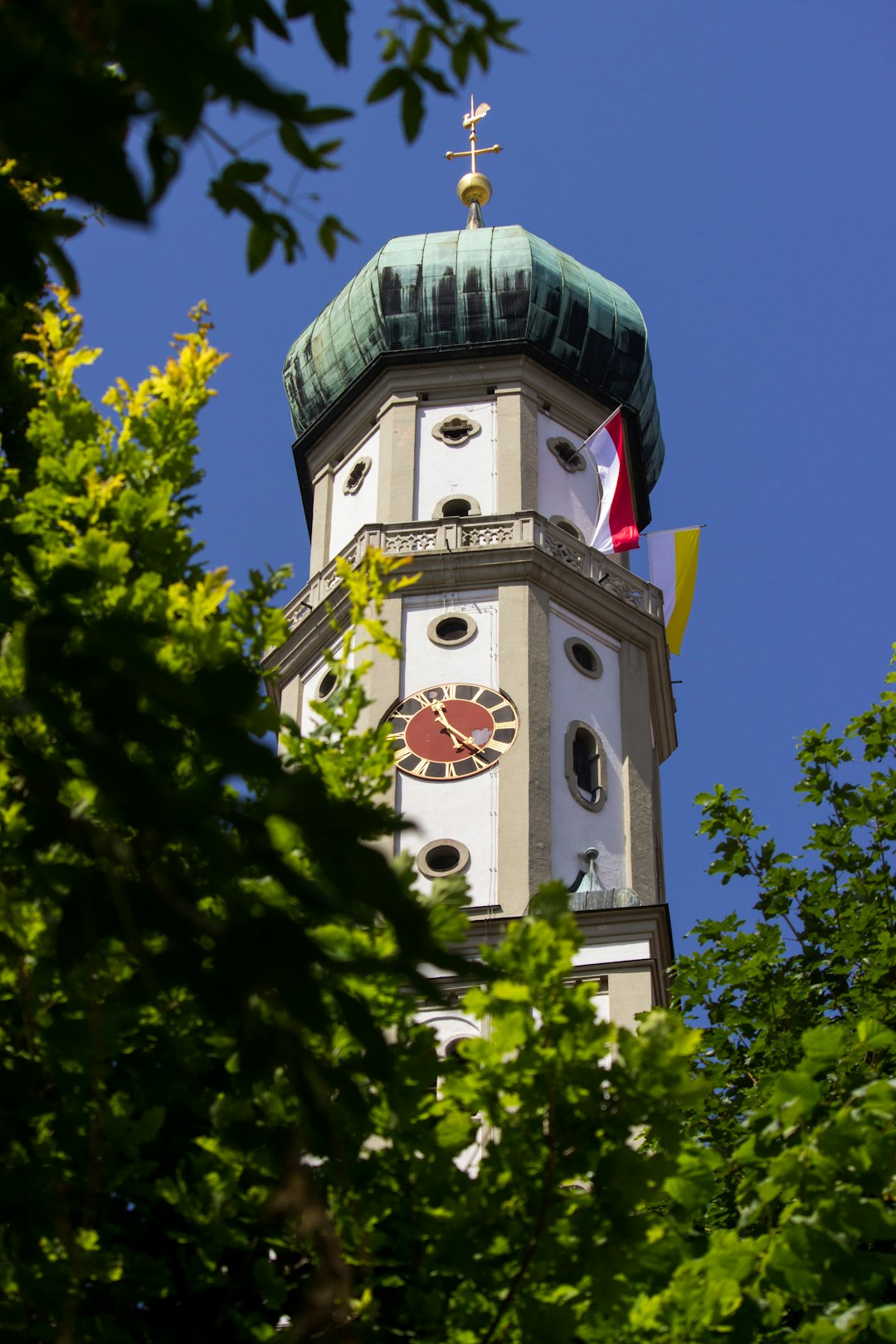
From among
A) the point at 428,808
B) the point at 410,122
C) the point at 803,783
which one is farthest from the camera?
the point at 428,808

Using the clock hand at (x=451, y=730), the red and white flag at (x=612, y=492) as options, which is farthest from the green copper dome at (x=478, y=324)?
the clock hand at (x=451, y=730)

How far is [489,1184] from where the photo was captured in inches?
232

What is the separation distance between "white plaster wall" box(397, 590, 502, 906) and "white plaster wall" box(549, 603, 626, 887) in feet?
2.63

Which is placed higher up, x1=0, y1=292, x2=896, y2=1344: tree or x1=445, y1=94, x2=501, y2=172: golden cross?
x1=445, y1=94, x2=501, y2=172: golden cross

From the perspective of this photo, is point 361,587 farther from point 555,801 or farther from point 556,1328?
point 555,801

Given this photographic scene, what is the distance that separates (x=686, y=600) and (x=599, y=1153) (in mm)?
23623

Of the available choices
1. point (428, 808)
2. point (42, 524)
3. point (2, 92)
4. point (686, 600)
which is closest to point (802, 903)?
point (42, 524)

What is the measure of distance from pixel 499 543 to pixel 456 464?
7.89 feet

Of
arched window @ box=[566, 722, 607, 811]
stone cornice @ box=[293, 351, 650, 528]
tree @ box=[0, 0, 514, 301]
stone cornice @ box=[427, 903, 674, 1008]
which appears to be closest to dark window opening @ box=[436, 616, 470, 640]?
arched window @ box=[566, 722, 607, 811]

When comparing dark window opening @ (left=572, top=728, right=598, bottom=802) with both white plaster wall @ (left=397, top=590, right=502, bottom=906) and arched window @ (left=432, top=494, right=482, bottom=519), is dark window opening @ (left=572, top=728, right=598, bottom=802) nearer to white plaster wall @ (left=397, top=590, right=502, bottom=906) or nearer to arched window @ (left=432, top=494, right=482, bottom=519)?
white plaster wall @ (left=397, top=590, right=502, bottom=906)

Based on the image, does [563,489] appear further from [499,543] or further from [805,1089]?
[805,1089]

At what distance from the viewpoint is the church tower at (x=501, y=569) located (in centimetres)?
2423

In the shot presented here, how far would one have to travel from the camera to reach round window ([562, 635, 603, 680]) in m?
26.6

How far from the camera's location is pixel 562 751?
25.3m
